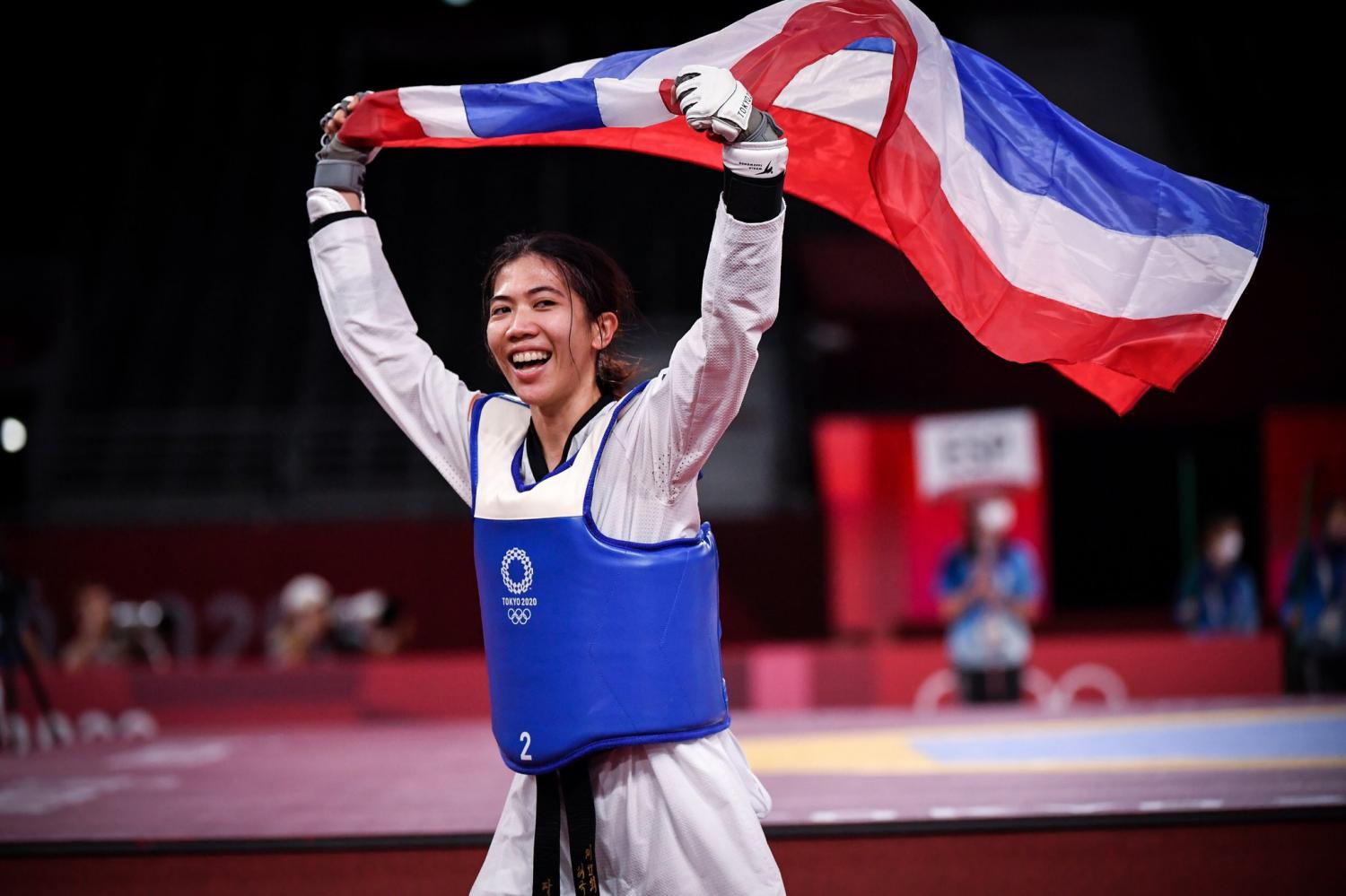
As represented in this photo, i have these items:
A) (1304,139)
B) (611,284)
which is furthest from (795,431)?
(611,284)

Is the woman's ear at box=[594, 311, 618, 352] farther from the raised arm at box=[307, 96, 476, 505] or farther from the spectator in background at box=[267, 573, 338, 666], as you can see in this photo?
the spectator in background at box=[267, 573, 338, 666]

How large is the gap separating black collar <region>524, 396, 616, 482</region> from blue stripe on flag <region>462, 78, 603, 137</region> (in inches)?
25.1

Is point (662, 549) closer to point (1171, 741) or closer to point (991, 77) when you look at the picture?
point (991, 77)

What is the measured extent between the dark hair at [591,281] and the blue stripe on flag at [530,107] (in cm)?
32

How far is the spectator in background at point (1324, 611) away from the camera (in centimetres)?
764

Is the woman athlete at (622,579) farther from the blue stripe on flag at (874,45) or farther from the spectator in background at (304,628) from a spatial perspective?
the spectator in background at (304,628)

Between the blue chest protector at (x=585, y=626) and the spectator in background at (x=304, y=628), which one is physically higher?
the blue chest protector at (x=585, y=626)

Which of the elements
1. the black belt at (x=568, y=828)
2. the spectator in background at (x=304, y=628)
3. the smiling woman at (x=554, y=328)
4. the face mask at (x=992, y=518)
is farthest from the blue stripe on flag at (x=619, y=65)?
the spectator in background at (x=304, y=628)

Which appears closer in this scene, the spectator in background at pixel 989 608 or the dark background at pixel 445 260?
the spectator in background at pixel 989 608

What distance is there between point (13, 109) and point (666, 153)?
1361 cm

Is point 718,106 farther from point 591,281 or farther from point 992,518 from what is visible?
point 992,518

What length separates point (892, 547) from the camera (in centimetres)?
984

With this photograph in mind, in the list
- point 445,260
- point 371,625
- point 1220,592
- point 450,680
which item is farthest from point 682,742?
point 445,260

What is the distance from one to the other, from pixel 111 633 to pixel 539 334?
854 centimetres
